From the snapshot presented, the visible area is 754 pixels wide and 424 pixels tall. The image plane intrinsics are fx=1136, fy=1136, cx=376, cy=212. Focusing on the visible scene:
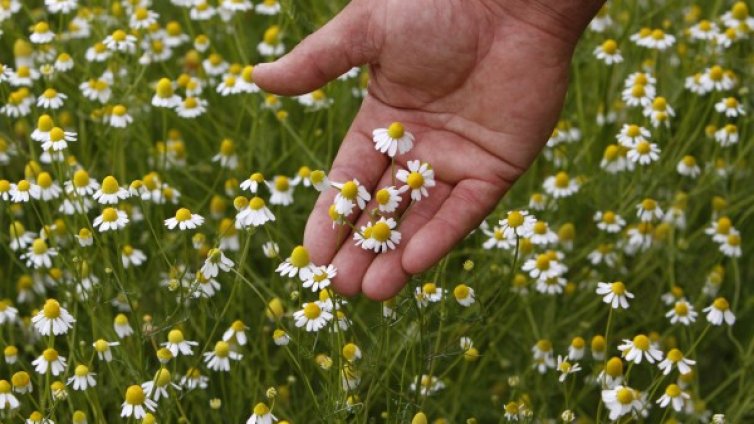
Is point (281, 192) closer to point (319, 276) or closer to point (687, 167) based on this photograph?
point (319, 276)

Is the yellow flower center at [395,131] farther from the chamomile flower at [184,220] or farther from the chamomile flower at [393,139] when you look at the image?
the chamomile flower at [184,220]

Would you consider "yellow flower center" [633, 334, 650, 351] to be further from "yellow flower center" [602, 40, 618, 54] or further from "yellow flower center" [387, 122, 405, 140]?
"yellow flower center" [602, 40, 618, 54]

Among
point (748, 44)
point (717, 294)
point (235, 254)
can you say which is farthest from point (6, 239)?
point (748, 44)

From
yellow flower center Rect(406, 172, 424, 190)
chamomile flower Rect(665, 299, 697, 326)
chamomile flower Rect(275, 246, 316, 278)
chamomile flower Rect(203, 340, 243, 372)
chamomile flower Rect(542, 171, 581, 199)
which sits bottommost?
chamomile flower Rect(665, 299, 697, 326)

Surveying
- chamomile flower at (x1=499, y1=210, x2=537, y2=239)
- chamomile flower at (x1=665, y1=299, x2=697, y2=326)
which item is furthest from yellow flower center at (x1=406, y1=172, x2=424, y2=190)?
chamomile flower at (x1=665, y1=299, x2=697, y2=326)

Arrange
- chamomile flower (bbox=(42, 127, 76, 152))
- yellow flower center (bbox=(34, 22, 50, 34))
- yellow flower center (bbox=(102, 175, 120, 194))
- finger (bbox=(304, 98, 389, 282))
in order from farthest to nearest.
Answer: yellow flower center (bbox=(34, 22, 50, 34)), chamomile flower (bbox=(42, 127, 76, 152)), yellow flower center (bbox=(102, 175, 120, 194)), finger (bbox=(304, 98, 389, 282))

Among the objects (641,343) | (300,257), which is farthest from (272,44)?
(641,343)

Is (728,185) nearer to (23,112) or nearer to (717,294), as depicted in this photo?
(717,294)
